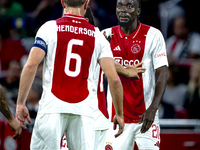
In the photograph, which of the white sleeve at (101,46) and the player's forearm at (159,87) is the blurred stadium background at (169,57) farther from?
the white sleeve at (101,46)

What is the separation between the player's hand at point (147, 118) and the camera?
356 centimetres

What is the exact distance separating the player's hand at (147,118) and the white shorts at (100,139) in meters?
0.45

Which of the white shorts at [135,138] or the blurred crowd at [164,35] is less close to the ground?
the blurred crowd at [164,35]

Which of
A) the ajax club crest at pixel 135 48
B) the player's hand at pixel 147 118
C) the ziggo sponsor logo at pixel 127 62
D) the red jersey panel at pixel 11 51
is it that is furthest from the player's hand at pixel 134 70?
the red jersey panel at pixel 11 51

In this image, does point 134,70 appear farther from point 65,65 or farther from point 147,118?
point 65,65

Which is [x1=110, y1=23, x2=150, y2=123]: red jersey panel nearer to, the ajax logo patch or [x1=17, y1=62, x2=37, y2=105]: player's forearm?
the ajax logo patch

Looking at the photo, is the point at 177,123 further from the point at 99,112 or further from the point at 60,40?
the point at 60,40

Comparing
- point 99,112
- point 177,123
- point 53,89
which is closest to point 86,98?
point 53,89

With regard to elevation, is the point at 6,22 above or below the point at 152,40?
above

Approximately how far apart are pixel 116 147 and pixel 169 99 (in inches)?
110

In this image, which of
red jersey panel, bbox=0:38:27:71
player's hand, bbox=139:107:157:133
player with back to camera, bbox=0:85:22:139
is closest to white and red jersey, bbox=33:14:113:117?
player with back to camera, bbox=0:85:22:139

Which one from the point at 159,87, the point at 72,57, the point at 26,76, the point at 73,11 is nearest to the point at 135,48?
the point at 159,87

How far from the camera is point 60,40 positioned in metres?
2.74

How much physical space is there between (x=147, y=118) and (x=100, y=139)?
0.56 meters
